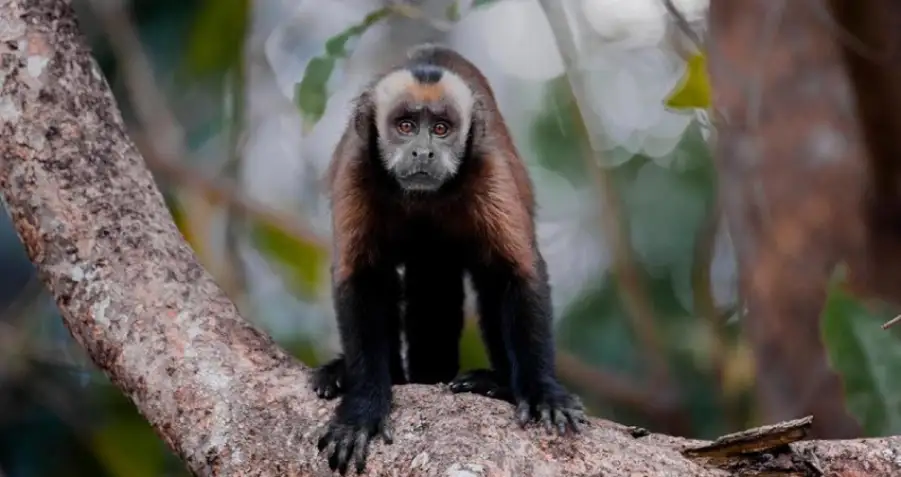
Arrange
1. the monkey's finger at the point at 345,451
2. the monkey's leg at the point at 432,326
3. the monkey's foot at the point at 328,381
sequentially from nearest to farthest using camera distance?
1. the monkey's finger at the point at 345,451
2. the monkey's foot at the point at 328,381
3. the monkey's leg at the point at 432,326

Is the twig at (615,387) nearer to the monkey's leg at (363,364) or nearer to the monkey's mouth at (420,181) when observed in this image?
the monkey's leg at (363,364)

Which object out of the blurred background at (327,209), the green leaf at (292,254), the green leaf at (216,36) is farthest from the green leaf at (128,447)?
the green leaf at (216,36)

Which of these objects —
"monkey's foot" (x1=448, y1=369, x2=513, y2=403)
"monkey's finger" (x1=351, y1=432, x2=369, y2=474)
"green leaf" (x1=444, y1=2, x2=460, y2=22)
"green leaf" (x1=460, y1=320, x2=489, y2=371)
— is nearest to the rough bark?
"green leaf" (x1=444, y1=2, x2=460, y2=22)

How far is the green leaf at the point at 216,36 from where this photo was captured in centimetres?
623

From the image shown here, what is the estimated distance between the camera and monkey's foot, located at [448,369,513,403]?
362 cm

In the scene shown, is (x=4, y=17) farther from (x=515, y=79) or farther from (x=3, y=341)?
(x=515, y=79)

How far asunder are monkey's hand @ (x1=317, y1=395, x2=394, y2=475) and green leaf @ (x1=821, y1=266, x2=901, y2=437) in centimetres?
198

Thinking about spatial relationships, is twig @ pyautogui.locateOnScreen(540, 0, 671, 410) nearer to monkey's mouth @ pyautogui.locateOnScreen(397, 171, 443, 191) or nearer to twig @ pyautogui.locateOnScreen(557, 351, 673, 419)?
twig @ pyautogui.locateOnScreen(557, 351, 673, 419)

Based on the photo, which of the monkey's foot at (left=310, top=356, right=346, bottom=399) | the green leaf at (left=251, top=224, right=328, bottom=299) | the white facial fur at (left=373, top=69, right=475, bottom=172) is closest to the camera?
the monkey's foot at (left=310, top=356, right=346, bottom=399)

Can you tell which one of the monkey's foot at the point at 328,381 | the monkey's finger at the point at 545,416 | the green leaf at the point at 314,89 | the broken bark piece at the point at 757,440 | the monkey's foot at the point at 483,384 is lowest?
the broken bark piece at the point at 757,440

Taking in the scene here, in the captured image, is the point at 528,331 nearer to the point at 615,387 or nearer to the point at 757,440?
the point at 757,440

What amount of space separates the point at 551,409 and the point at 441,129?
120cm

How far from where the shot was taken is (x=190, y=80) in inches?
263

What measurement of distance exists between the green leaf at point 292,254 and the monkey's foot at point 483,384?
286 cm
